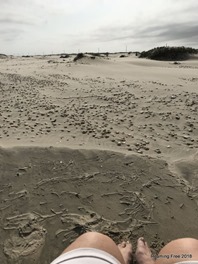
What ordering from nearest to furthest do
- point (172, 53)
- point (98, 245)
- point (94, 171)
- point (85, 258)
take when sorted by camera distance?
point (85, 258)
point (98, 245)
point (94, 171)
point (172, 53)

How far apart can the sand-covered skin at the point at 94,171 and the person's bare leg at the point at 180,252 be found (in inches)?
23.8

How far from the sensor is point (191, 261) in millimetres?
2365

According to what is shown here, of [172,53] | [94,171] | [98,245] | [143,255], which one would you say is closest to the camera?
[98,245]

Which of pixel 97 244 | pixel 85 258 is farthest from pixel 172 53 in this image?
pixel 85 258

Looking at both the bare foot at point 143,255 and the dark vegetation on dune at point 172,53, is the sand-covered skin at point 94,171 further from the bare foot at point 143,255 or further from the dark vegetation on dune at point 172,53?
the dark vegetation on dune at point 172,53

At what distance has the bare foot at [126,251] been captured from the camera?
321cm

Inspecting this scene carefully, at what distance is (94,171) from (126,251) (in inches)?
53.4

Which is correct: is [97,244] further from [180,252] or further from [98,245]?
[180,252]

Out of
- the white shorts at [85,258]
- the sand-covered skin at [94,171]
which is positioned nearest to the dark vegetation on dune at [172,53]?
the sand-covered skin at [94,171]

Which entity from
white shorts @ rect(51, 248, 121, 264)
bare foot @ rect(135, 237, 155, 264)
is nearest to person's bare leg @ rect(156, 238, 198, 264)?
bare foot @ rect(135, 237, 155, 264)

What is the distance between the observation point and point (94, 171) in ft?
14.4

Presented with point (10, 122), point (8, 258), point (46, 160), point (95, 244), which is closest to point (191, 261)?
point (95, 244)

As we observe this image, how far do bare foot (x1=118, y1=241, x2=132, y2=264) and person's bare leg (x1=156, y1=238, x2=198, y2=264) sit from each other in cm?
44

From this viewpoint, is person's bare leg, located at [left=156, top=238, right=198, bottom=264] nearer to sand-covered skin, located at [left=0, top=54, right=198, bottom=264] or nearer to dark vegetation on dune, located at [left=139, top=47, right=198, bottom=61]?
sand-covered skin, located at [left=0, top=54, right=198, bottom=264]
